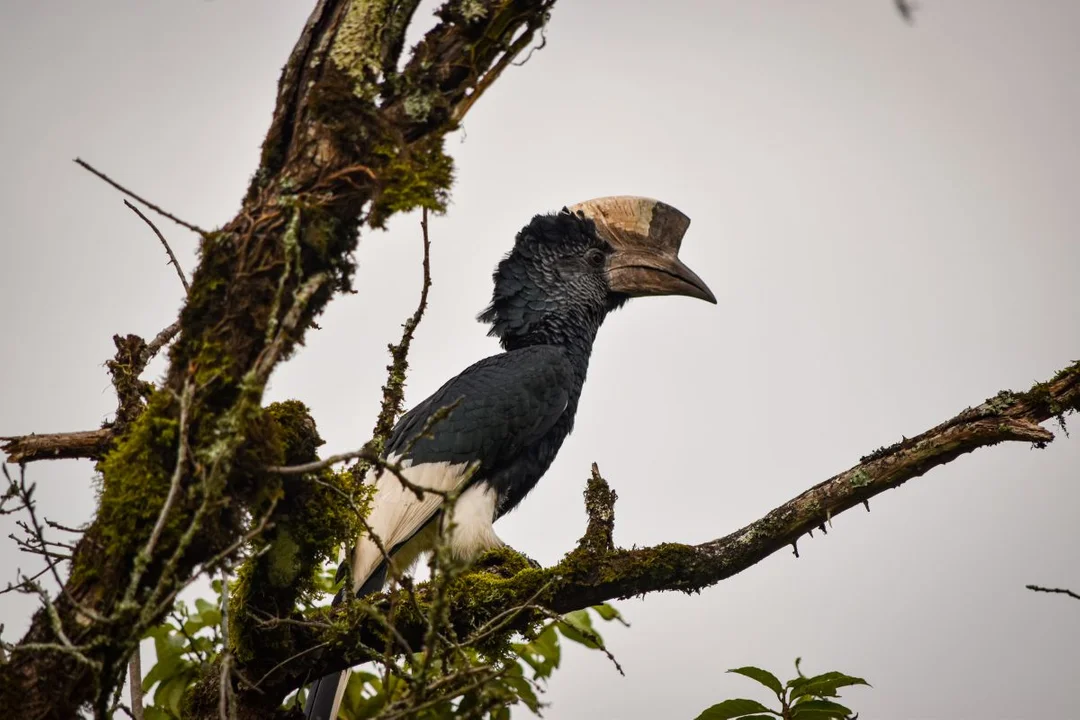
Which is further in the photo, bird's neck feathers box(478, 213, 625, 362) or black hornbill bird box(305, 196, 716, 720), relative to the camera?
bird's neck feathers box(478, 213, 625, 362)

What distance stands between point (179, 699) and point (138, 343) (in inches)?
63.6

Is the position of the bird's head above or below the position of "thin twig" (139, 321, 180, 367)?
above

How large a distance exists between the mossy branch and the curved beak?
3087 millimetres

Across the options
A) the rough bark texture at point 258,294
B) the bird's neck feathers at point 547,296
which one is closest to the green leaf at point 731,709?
the rough bark texture at point 258,294

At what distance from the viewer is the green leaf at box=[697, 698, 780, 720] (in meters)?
3.55

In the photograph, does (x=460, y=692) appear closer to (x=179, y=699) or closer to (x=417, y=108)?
(x=417, y=108)

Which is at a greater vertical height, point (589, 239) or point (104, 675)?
point (589, 239)

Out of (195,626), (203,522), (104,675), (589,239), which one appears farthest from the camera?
(589,239)

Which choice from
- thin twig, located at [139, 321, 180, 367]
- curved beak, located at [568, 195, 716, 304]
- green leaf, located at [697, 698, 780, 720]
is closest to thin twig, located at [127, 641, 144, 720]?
thin twig, located at [139, 321, 180, 367]

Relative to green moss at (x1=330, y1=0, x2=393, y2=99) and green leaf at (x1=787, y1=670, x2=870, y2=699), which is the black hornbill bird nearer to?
green leaf at (x1=787, y1=670, x2=870, y2=699)

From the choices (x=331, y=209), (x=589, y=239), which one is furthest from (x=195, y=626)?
(x=589, y=239)

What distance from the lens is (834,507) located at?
4.00 meters

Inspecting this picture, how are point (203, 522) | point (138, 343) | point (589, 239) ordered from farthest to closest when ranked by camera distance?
point (589, 239) → point (138, 343) → point (203, 522)

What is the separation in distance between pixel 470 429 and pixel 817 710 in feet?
9.19
